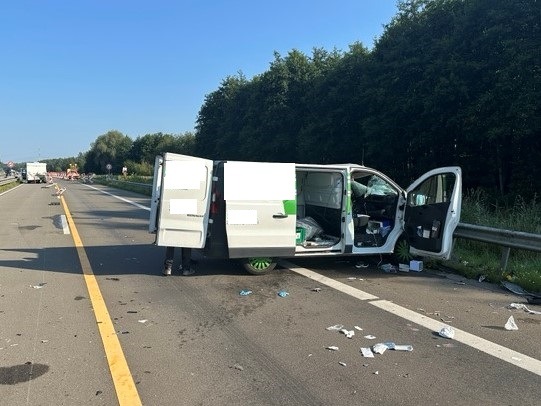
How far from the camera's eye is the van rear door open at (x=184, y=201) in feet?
23.1

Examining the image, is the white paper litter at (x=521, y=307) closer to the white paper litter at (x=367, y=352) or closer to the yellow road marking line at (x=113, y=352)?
the white paper litter at (x=367, y=352)

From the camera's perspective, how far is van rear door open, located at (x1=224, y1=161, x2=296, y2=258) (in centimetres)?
714

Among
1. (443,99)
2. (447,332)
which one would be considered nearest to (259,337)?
(447,332)

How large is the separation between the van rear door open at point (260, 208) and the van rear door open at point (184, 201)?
0.36 metres

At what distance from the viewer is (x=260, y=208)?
7.24 m

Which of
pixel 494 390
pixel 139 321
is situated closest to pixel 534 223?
pixel 494 390

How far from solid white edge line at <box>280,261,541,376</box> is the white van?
0.85 metres

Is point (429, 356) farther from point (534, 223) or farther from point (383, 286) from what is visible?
point (534, 223)

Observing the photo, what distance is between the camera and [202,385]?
3.76 meters

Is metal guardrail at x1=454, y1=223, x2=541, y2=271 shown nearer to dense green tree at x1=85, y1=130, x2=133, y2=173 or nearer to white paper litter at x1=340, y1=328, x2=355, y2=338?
white paper litter at x1=340, y1=328, x2=355, y2=338

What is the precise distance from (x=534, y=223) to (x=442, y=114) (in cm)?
1324

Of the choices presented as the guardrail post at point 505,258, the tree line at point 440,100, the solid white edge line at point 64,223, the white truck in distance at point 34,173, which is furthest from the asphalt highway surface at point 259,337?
the white truck in distance at point 34,173

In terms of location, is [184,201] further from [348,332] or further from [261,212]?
→ [348,332]

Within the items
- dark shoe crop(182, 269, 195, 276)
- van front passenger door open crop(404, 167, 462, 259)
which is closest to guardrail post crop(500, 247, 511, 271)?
van front passenger door open crop(404, 167, 462, 259)
